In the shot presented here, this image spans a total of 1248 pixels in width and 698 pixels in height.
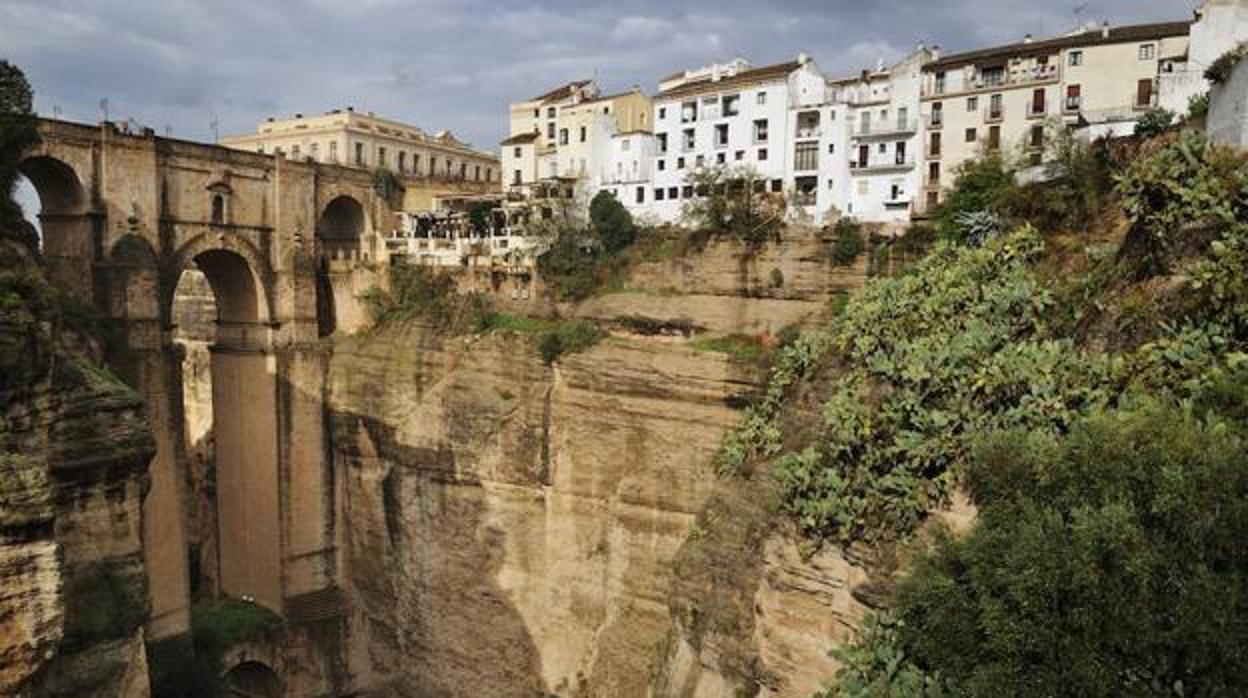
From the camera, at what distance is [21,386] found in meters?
9.13

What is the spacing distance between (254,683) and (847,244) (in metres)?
19.5

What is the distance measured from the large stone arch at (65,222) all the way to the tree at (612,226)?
12.6 m

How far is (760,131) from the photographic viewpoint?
29.2 metres

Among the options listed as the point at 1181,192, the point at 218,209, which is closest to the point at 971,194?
the point at 1181,192

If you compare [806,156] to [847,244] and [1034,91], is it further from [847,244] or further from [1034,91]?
[847,244]

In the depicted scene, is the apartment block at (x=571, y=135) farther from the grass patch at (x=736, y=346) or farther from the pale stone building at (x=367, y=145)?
the grass patch at (x=736, y=346)

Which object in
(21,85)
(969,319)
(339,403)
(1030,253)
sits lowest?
(339,403)

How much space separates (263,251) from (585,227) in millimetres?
9115

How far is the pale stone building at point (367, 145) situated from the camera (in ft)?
131

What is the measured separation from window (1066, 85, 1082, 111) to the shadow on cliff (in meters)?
18.4

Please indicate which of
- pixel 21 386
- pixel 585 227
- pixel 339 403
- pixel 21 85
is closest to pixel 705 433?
pixel 585 227

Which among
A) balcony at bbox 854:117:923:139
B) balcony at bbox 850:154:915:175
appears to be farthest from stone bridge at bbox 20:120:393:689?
balcony at bbox 854:117:923:139

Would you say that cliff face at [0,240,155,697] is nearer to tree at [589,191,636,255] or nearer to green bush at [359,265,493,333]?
green bush at [359,265,493,333]

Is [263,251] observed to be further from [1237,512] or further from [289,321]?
[1237,512]
